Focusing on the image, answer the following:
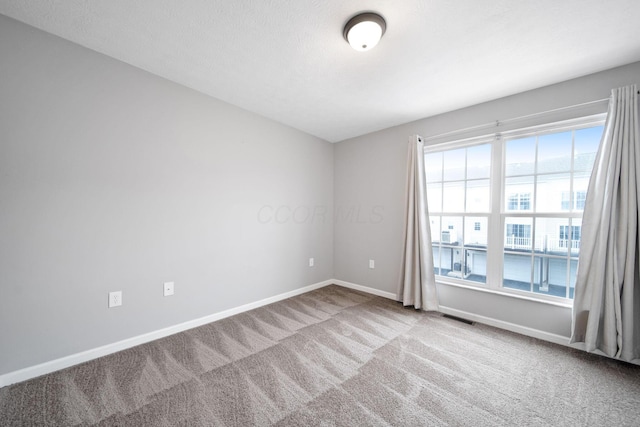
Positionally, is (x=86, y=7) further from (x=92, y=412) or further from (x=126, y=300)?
(x=92, y=412)

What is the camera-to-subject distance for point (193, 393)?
5.29ft

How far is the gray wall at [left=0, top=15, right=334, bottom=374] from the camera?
1.68m

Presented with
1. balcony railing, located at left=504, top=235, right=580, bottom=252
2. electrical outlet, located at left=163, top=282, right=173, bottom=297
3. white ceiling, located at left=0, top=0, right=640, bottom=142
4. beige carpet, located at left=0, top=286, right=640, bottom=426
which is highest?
white ceiling, located at left=0, top=0, right=640, bottom=142

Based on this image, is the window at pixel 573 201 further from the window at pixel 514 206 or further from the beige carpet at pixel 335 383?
the beige carpet at pixel 335 383

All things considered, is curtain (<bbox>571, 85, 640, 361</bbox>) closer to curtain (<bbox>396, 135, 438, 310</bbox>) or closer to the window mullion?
the window mullion

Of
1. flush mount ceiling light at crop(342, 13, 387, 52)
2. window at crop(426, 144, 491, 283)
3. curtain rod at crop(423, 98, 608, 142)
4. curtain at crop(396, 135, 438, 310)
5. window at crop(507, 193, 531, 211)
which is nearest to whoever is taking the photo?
flush mount ceiling light at crop(342, 13, 387, 52)

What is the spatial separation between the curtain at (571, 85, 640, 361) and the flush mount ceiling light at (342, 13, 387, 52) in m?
2.10

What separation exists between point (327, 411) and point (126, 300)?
6.29 feet

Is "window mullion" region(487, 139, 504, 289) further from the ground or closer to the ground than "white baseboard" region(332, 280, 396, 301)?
further from the ground

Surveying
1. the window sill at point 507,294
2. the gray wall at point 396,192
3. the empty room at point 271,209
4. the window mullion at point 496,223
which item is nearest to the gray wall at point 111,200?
the empty room at point 271,209

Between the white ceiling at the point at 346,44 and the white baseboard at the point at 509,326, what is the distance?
7.95 feet

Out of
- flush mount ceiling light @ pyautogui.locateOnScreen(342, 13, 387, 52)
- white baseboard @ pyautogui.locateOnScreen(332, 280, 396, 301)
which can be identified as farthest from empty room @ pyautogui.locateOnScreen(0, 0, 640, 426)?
white baseboard @ pyautogui.locateOnScreen(332, 280, 396, 301)

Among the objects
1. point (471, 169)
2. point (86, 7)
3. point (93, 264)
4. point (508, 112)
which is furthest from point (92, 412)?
point (508, 112)

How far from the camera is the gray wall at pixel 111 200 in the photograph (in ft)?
5.52
